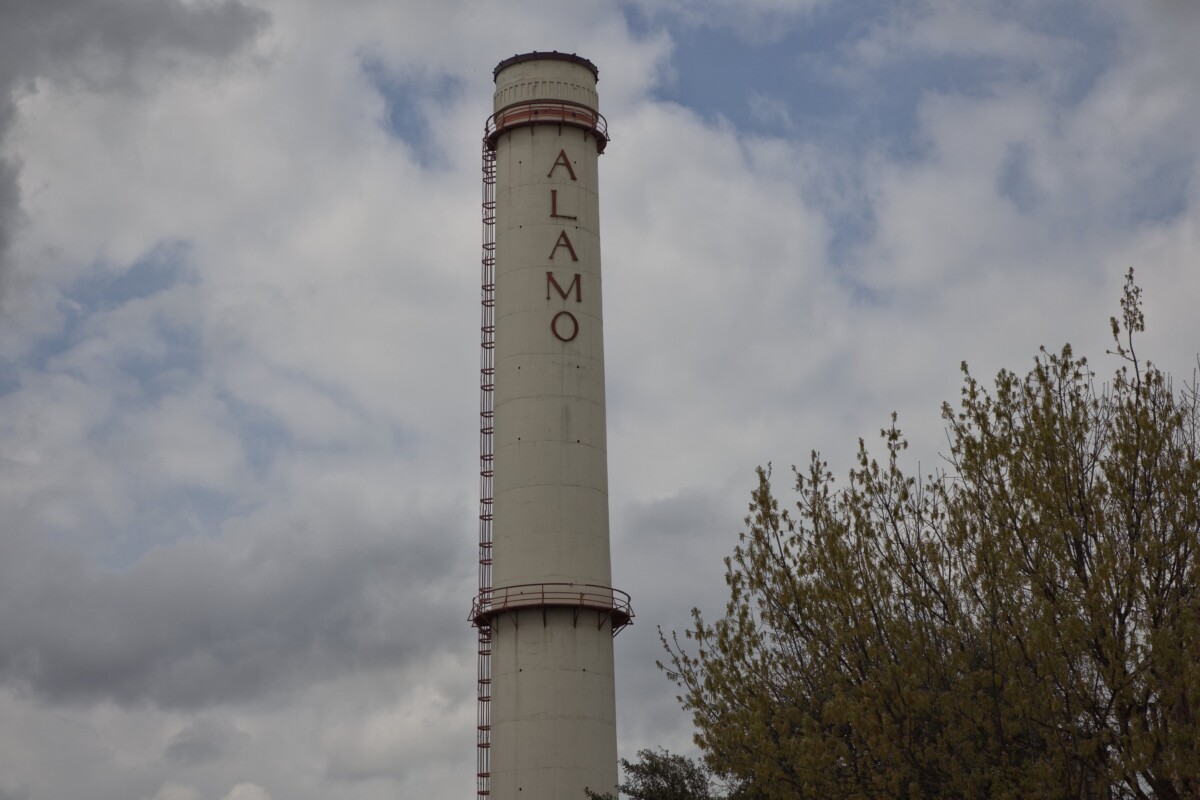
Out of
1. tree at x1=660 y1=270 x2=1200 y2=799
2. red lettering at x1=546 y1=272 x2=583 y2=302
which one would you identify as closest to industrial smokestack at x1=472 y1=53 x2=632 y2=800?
red lettering at x1=546 y1=272 x2=583 y2=302

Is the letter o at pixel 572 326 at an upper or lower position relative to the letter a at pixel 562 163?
lower

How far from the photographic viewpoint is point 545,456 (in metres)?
54.7

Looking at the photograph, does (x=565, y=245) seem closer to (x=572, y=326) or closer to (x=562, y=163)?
(x=572, y=326)

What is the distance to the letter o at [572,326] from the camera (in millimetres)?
56250

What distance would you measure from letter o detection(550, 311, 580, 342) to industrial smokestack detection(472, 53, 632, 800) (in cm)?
5

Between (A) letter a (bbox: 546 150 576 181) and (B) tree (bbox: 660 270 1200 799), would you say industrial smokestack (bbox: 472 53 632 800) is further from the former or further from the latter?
(B) tree (bbox: 660 270 1200 799)

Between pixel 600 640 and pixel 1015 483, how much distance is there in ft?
90.6

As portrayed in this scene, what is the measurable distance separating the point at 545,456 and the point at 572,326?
5.31 meters

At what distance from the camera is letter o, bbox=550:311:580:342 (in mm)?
56250

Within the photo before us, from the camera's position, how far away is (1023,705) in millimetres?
25859

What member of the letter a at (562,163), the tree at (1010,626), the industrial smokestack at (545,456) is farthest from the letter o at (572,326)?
the tree at (1010,626)

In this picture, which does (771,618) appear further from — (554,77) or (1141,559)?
(554,77)

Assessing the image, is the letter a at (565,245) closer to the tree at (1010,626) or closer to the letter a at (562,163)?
the letter a at (562,163)

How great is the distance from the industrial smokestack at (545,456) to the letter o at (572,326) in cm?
5
